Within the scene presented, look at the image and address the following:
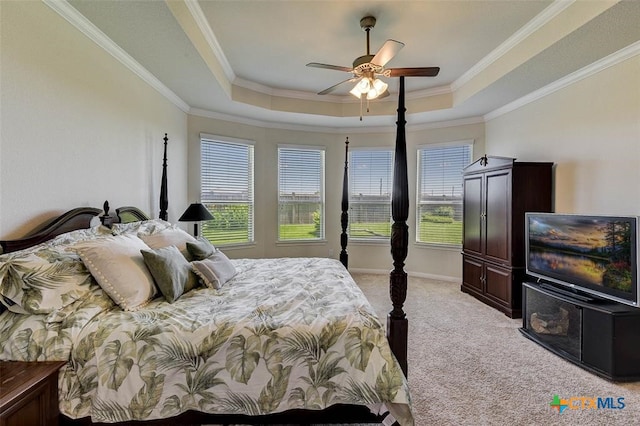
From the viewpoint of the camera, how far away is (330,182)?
5.44 metres

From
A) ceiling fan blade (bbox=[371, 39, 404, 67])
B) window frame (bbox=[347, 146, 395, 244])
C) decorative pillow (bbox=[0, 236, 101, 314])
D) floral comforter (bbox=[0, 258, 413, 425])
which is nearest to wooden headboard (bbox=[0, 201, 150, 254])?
decorative pillow (bbox=[0, 236, 101, 314])

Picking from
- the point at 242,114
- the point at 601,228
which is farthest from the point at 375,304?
the point at 242,114

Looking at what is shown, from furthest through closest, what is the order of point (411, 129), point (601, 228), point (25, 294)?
point (411, 129), point (601, 228), point (25, 294)

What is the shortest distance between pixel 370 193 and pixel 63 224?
448 centimetres

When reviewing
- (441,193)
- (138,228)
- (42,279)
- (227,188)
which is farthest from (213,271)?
(441,193)

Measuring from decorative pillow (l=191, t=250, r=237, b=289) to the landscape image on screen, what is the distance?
3127mm

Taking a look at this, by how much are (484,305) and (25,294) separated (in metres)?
4.45

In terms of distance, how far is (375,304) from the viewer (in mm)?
3861

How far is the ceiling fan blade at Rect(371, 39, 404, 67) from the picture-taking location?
2.18 meters

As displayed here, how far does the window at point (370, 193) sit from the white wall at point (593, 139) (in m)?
2.19

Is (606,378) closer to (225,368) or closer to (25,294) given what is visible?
(225,368)

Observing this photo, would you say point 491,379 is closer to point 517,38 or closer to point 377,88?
point 377,88

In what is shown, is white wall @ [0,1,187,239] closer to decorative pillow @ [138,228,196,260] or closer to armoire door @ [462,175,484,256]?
decorative pillow @ [138,228,196,260]

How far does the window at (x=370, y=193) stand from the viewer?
5465mm
